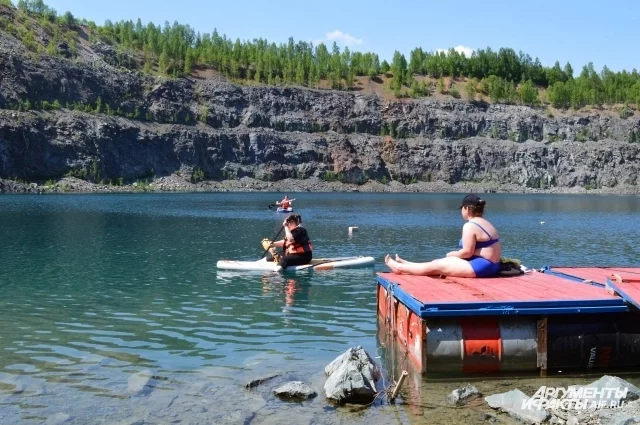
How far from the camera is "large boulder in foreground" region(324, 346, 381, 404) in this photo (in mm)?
12180

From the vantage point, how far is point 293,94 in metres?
198

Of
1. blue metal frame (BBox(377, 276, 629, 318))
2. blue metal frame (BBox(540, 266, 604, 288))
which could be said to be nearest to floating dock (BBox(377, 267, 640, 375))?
blue metal frame (BBox(377, 276, 629, 318))

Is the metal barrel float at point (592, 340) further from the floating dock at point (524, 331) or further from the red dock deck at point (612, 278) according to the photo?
the red dock deck at point (612, 278)

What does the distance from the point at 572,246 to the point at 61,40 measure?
552 feet

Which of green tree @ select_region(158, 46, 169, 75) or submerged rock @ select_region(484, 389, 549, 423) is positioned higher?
green tree @ select_region(158, 46, 169, 75)

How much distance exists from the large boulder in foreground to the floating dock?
1134 mm

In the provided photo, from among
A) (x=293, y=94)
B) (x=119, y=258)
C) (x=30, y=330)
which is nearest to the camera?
(x=30, y=330)

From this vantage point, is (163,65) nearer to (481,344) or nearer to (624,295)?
(481,344)

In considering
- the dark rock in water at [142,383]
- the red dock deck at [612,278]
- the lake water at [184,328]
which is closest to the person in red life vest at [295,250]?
the lake water at [184,328]

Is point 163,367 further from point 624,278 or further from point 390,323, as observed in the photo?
point 624,278

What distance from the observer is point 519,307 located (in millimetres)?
13078

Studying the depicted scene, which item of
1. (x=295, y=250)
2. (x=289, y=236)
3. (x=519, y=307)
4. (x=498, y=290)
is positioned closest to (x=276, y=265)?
(x=295, y=250)

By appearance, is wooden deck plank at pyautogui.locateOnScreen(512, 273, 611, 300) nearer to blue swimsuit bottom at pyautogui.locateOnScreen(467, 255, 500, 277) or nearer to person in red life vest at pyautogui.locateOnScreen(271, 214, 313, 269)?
blue swimsuit bottom at pyautogui.locateOnScreen(467, 255, 500, 277)

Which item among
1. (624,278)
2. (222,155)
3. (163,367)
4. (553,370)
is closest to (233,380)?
(163,367)
